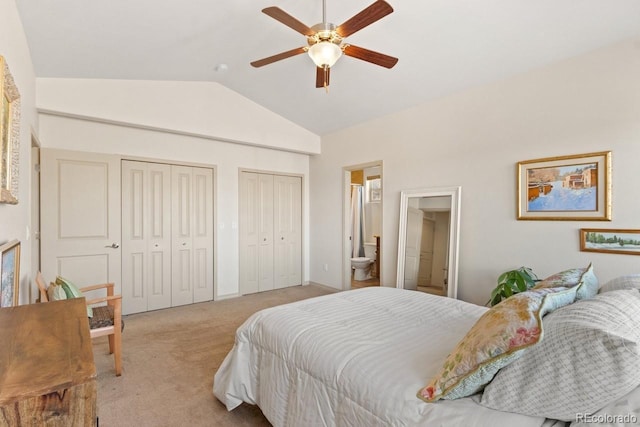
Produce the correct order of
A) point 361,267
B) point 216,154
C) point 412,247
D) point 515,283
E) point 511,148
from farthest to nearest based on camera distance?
point 361,267 < point 216,154 < point 412,247 < point 511,148 < point 515,283

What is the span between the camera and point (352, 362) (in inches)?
53.6

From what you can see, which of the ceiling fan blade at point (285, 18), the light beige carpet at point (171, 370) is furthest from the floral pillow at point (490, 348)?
the ceiling fan blade at point (285, 18)

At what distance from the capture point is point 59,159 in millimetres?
3602

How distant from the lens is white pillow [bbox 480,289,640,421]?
0.86m

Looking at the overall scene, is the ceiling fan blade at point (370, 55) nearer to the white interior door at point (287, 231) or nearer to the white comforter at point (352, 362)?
the white comforter at point (352, 362)

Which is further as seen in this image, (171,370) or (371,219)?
(371,219)

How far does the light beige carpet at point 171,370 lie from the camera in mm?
2047

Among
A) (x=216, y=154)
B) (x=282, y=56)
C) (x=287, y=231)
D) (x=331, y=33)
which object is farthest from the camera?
(x=287, y=231)

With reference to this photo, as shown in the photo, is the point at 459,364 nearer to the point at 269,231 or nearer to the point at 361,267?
the point at 269,231

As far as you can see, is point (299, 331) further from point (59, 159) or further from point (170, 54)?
point (59, 159)

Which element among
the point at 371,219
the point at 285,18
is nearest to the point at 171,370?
the point at 285,18

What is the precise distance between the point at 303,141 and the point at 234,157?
1.18 m

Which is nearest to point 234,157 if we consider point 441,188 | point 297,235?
point 297,235

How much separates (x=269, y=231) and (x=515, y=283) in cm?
363
